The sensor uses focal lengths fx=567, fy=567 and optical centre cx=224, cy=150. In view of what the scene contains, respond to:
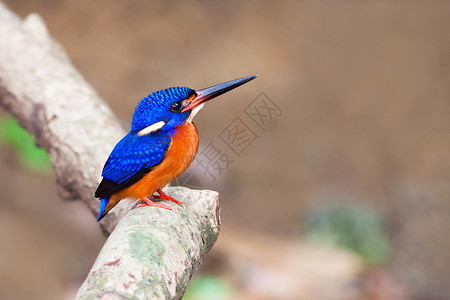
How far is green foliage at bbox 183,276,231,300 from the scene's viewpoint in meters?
4.83

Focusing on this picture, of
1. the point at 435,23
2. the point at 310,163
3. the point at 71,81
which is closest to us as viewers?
the point at 71,81

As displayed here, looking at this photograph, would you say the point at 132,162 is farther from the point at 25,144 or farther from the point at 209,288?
the point at 25,144

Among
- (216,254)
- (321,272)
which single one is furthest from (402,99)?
(216,254)

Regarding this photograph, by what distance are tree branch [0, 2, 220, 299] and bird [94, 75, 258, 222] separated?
129 mm

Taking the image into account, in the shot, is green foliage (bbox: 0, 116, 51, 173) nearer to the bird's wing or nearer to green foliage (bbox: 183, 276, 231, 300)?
green foliage (bbox: 183, 276, 231, 300)

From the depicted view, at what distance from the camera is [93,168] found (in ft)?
8.34

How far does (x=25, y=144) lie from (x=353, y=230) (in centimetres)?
335

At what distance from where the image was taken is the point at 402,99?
669 centimetres

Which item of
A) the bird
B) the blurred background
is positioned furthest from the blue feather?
the blurred background

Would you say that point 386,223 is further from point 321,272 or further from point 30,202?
point 30,202

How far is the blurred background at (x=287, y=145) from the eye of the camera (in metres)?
5.06

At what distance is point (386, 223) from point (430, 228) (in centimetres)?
47

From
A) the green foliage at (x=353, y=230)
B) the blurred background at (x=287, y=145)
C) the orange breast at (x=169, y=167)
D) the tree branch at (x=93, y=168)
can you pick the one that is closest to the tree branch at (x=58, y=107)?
the tree branch at (x=93, y=168)

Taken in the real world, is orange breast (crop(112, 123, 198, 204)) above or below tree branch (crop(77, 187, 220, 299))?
above
